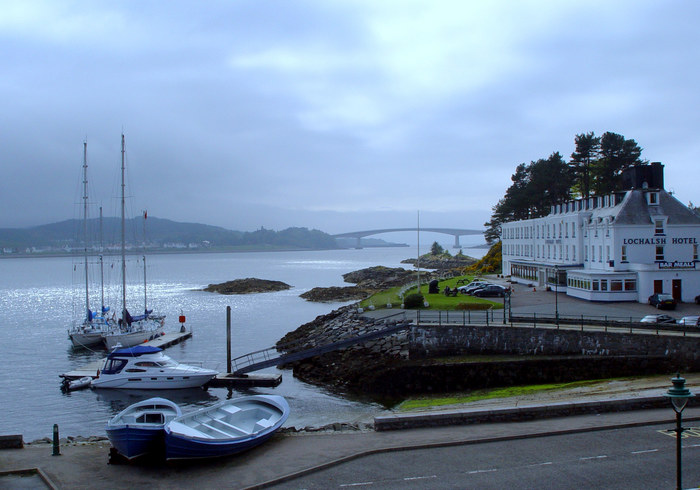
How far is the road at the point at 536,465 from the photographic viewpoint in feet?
42.0

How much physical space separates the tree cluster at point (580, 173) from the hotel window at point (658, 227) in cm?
2600

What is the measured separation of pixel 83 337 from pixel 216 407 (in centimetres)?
3541

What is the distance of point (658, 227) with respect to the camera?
44.8 metres

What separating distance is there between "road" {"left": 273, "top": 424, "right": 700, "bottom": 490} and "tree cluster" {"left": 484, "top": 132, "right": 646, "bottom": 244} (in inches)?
2390

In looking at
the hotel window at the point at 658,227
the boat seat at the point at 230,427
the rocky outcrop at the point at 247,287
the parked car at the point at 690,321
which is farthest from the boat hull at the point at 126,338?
the rocky outcrop at the point at 247,287

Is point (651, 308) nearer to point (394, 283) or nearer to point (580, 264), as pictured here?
point (580, 264)

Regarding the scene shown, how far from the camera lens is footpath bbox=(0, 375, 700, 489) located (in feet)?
46.9

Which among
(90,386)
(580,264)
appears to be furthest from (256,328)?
(580,264)

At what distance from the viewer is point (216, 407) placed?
19.0 m

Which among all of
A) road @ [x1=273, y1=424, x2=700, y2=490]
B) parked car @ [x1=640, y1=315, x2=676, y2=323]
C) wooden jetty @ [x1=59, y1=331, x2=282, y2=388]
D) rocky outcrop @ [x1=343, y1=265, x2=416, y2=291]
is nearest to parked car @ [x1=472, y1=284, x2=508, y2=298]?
parked car @ [x1=640, y1=315, x2=676, y2=323]

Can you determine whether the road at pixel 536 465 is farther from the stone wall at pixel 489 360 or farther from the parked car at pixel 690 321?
the parked car at pixel 690 321

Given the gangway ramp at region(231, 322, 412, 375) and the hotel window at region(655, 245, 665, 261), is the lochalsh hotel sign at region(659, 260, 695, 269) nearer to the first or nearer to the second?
the hotel window at region(655, 245, 665, 261)

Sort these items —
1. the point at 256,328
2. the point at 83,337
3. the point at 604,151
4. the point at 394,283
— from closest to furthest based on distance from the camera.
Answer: the point at 83,337, the point at 256,328, the point at 604,151, the point at 394,283

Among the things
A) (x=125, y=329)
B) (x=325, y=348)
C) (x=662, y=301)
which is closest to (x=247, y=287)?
(x=125, y=329)
